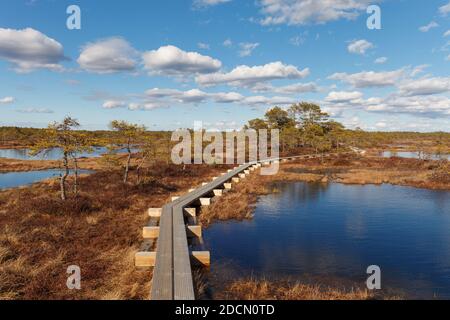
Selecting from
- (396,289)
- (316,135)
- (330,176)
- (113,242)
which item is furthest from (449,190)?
(316,135)

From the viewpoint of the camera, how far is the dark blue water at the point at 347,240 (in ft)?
43.0

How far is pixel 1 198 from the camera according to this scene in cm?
2472

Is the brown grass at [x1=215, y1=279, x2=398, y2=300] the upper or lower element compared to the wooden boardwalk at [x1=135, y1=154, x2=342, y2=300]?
lower

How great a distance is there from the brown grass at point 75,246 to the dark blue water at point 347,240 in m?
4.07

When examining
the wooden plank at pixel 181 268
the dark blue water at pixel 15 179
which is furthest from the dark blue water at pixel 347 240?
the dark blue water at pixel 15 179

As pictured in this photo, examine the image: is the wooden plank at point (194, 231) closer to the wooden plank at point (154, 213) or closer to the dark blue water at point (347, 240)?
the dark blue water at point (347, 240)

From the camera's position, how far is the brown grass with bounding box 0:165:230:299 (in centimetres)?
1002

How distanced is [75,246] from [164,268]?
219 inches

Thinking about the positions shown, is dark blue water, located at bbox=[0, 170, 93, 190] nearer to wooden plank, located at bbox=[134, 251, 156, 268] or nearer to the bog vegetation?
the bog vegetation

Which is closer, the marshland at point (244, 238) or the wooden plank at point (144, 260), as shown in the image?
the marshland at point (244, 238)

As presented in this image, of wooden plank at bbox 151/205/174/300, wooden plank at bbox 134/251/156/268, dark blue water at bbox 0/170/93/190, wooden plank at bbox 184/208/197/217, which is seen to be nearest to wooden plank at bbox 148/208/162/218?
wooden plank at bbox 184/208/197/217

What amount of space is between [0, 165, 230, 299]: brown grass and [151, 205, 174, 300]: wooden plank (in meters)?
0.73

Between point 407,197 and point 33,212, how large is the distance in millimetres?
28813

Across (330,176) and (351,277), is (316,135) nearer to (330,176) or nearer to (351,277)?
(330,176)
